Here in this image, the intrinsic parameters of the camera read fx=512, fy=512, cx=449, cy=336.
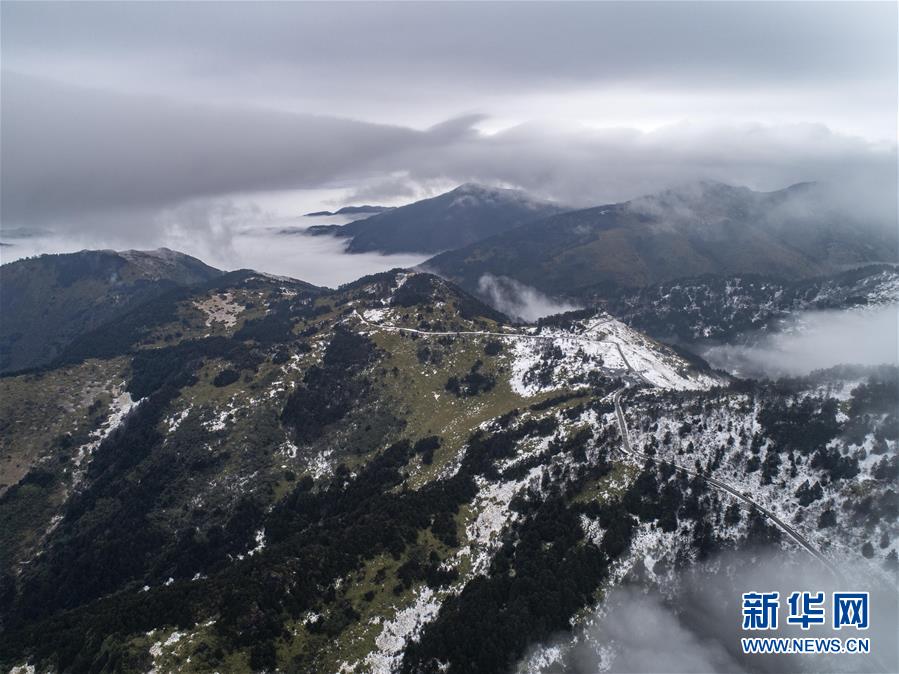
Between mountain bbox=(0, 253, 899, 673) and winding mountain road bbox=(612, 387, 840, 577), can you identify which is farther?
winding mountain road bbox=(612, 387, 840, 577)

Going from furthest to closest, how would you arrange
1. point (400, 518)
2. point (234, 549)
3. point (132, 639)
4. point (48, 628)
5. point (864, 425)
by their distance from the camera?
1. point (234, 549)
2. point (400, 518)
3. point (864, 425)
4. point (48, 628)
5. point (132, 639)

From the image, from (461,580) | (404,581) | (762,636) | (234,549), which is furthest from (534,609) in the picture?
(234,549)

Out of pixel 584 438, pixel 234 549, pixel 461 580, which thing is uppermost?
pixel 584 438

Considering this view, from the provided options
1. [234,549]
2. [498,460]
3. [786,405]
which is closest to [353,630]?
[498,460]

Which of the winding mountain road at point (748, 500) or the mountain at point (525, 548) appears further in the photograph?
the winding mountain road at point (748, 500)

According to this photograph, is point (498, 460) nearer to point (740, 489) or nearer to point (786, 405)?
point (740, 489)

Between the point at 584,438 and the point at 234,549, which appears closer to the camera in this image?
the point at 584,438

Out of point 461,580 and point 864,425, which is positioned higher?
point 864,425

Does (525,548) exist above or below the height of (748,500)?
below

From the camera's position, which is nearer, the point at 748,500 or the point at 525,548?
the point at 525,548

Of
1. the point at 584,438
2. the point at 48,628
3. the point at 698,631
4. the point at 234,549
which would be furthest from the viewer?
the point at 234,549
